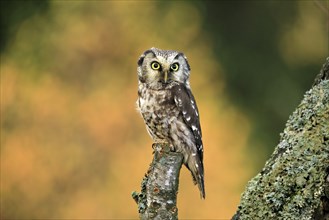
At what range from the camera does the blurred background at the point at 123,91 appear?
30.0ft

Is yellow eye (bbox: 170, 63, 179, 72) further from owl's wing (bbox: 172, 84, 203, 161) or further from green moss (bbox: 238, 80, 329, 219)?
green moss (bbox: 238, 80, 329, 219)

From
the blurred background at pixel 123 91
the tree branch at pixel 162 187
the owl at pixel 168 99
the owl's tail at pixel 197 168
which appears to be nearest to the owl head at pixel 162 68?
the owl at pixel 168 99

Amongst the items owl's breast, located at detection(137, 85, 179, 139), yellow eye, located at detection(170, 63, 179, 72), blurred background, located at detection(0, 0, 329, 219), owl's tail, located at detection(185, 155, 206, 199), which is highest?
blurred background, located at detection(0, 0, 329, 219)

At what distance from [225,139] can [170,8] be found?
2.02 metres

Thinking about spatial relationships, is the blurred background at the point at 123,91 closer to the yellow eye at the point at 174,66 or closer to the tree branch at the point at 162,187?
the yellow eye at the point at 174,66

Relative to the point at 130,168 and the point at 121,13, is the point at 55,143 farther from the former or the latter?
the point at 121,13

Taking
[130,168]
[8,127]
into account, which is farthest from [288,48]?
[8,127]

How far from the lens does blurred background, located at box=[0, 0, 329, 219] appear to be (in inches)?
360

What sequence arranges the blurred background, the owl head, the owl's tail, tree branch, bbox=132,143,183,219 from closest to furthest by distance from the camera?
tree branch, bbox=132,143,183,219 < the owl head < the owl's tail < the blurred background

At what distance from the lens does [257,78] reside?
9359 mm

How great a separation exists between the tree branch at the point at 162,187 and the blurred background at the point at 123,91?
595cm

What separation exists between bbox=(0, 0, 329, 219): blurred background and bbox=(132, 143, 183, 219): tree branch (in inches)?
234

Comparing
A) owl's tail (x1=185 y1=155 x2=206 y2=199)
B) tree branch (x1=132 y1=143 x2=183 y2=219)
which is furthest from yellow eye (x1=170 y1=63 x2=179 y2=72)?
tree branch (x1=132 y1=143 x2=183 y2=219)


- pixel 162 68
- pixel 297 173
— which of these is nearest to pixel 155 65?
pixel 162 68
